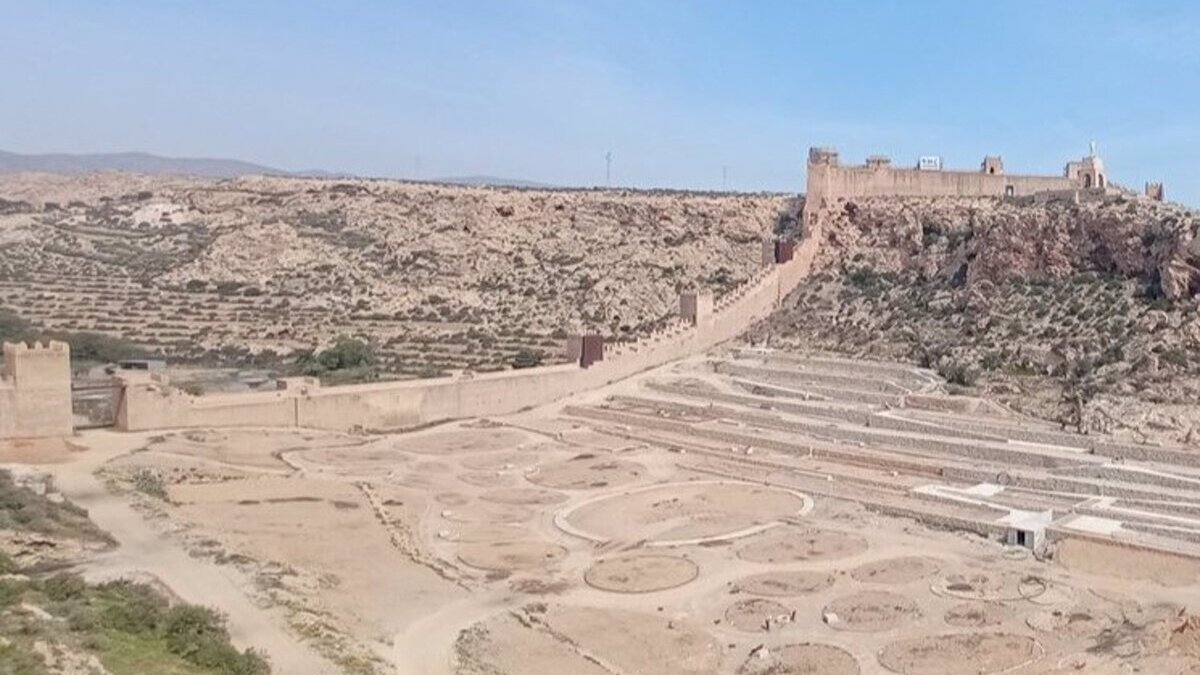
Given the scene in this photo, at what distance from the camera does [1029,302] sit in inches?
1625

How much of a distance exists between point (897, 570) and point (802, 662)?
535 cm

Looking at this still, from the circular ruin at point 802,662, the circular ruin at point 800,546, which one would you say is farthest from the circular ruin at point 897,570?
the circular ruin at point 802,662

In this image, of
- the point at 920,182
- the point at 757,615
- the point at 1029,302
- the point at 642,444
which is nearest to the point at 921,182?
the point at 920,182

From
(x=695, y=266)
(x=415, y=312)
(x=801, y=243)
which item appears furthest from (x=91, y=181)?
(x=801, y=243)

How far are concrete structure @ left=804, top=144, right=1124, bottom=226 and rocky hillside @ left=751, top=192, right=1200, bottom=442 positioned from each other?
1.00 m

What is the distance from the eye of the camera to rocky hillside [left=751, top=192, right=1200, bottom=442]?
110 feet

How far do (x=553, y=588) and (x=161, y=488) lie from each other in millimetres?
10657

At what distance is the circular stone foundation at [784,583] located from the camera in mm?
22109

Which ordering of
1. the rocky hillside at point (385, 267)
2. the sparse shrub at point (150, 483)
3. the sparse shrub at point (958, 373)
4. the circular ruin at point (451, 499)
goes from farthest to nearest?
the rocky hillside at point (385, 267) → the sparse shrub at point (958, 373) → the circular ruin at point (451, 499) → the sparse shrub at point (150, 483)

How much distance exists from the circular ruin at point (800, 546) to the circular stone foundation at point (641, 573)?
1608mm

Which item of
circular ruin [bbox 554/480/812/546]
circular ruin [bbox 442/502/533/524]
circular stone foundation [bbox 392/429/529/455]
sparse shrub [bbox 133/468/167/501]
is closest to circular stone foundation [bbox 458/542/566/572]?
circular ruin [bbox 554/480/812/546]

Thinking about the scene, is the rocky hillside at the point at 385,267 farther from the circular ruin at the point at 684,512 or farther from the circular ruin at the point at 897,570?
the circular ruin at the point at 897,570

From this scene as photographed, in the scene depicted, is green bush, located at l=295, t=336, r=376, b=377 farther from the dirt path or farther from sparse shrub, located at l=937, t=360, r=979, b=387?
sparse shrub, located at l=937, t=360, r=979, b=387

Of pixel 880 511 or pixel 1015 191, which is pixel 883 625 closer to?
pixel 880 511
